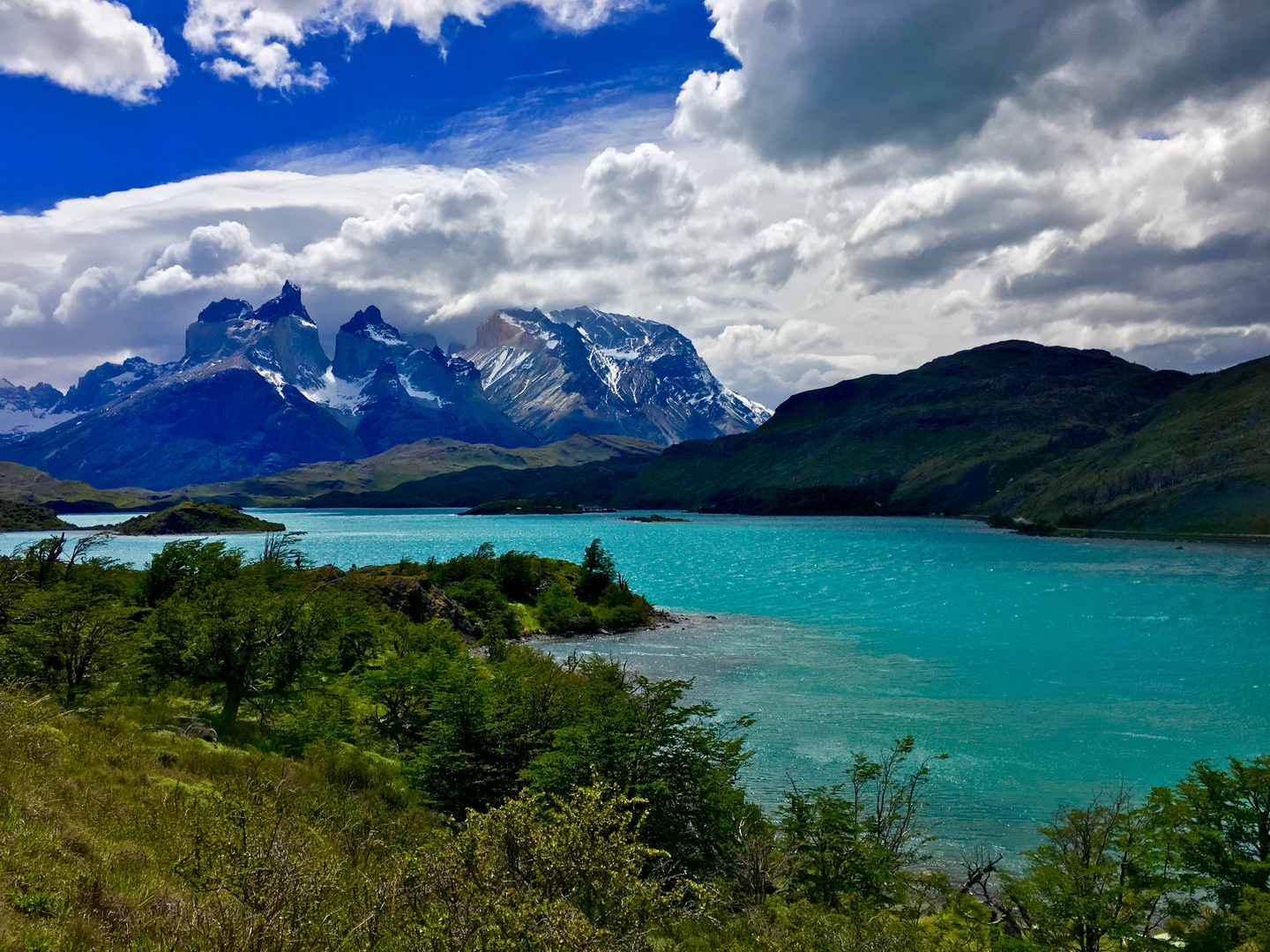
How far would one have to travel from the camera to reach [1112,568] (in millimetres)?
119000

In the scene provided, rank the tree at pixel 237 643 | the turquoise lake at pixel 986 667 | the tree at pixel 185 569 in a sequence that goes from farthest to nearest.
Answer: the tree at pixel 185 569
the turquoise lake at pixel 986 667
the tree at pixel 237 643

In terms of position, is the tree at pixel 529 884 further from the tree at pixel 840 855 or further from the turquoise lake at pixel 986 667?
the turquoise lake at pixel 986 667

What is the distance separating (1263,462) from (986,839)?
646 ft

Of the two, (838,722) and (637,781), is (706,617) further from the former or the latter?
(637,781)

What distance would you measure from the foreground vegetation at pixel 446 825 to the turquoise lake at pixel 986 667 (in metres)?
2.68

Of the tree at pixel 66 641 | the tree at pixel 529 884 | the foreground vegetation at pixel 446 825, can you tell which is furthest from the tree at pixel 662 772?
the tree at pixel 66 641

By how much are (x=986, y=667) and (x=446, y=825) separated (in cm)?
5012

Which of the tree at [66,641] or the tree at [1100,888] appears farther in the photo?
the tree at [66,641]

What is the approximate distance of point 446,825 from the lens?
18.5m

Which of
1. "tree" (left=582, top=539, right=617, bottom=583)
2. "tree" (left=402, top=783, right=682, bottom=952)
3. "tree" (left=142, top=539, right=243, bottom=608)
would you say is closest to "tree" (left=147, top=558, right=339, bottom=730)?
"tree" (left=142, top=539, right=243, bottom=608)

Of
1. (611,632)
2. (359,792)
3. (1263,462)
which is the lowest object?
(611,632)

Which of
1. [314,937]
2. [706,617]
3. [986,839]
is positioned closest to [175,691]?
[314,937]

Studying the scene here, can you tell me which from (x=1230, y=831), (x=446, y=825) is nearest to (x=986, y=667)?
(x=1230, y=831)

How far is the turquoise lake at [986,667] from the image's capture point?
111 feet
